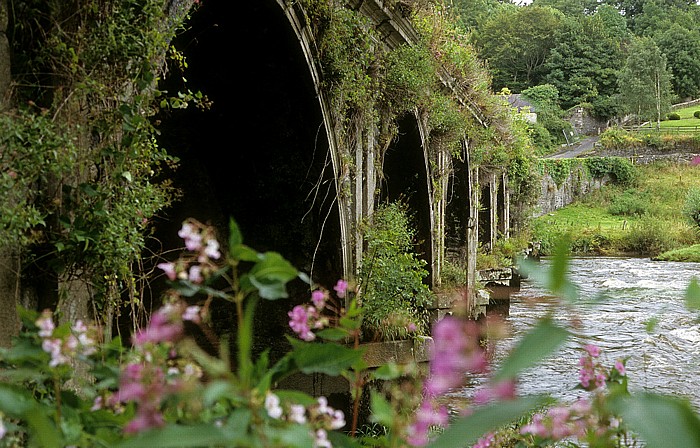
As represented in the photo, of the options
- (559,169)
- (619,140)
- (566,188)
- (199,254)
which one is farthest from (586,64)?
→ (199,254)

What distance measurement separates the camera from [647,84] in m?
55.5

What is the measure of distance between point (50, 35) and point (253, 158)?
14.5 feet

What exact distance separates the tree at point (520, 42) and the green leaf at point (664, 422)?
62547mm

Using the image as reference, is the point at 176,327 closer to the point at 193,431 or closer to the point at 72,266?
the point at 193,431

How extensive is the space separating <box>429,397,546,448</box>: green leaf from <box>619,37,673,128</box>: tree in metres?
58.2

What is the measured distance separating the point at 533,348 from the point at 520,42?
63.9 meters

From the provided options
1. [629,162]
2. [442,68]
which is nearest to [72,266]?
[442,68]

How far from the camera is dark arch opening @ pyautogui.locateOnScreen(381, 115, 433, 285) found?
35.2 ft

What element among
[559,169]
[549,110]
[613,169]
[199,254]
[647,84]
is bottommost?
[199,254]

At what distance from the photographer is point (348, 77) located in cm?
677

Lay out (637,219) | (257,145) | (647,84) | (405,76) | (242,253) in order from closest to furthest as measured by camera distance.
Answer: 1. (242,253)
2. (257,145)
3. (405,76)
4. (637,219)
5. (647,84)

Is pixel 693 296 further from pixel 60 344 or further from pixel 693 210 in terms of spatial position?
pixel 693 210

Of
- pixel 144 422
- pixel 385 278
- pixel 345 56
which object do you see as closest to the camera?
pixel 144 422

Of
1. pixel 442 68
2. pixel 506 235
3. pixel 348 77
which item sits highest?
pixel 442 68
